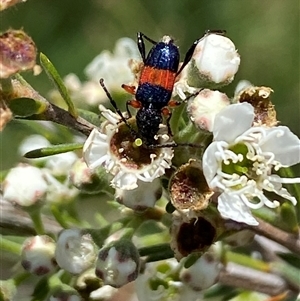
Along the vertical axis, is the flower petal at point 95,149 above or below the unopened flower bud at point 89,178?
above

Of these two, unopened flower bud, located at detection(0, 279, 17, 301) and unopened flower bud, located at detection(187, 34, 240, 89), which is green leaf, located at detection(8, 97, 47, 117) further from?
unopened flower bud, located at detection(0, 279, 17, 301)

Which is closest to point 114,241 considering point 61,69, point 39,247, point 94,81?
point 39,247

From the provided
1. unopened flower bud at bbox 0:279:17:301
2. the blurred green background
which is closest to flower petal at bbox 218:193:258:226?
unopened flower bud at bbox 0:279:17:301

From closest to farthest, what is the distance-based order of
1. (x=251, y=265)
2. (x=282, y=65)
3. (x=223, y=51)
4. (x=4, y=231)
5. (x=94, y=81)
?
(x=223, y=51), (x=4, y=231), (x=251, y=265), (x=94, y=81), (x=282, y=65)

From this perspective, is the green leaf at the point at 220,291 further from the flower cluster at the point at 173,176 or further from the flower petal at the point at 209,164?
the flower petal at the point at 209,164

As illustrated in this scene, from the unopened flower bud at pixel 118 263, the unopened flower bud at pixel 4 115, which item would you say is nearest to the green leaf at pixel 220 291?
the unopened flower bud at pixel 118 263

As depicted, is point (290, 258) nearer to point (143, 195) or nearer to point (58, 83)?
point (143, 195)

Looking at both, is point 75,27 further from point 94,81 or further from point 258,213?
point 258,213
